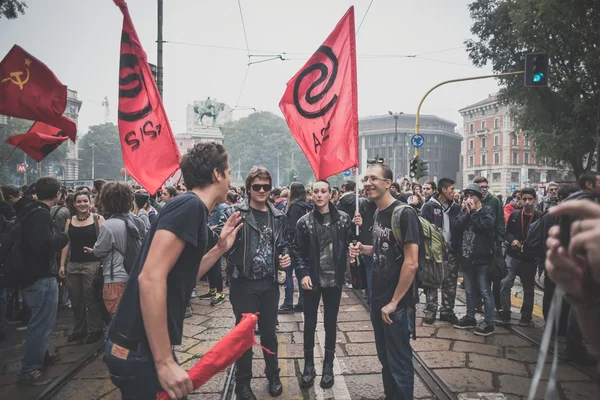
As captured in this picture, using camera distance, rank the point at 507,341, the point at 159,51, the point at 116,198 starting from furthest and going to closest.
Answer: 1. the point at 159,51
2. the point at 507,341
3. the point at 116,198

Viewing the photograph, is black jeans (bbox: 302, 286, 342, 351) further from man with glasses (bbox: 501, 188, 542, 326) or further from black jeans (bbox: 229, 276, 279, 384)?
man with glasses (bbox: 501, 188, 542, 326)

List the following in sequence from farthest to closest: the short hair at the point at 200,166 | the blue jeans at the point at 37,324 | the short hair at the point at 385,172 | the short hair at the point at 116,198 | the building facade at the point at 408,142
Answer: the building facade at the point at 408,142
the short hair at the point at 116,198
the blue jeans at the point at 37,324
the short hair at the point at 385,172
the short hair at the point at 200,166

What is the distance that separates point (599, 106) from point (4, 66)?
19.6 m

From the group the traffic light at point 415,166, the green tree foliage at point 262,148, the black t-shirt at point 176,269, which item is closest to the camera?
the black t-shirt at point 176,269

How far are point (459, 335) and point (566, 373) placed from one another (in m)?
1.33

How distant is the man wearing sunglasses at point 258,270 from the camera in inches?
136

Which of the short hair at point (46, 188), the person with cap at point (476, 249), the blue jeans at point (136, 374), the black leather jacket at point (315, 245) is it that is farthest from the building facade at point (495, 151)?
the blue jeans at point (136, 374)

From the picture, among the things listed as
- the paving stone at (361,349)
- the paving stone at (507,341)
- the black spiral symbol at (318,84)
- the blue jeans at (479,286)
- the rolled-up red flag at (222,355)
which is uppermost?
the black spiral symbol at (318,84)

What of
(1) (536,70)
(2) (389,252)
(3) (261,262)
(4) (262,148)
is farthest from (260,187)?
(4) (262,148)

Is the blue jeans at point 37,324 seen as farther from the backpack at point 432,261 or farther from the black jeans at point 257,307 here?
the backpack at point 432,261

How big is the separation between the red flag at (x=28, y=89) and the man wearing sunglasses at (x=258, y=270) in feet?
9.07

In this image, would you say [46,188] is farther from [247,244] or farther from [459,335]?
[459,335]

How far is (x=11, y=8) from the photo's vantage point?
10.9 m

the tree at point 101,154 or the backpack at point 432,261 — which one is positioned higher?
the tree at point 101,154
